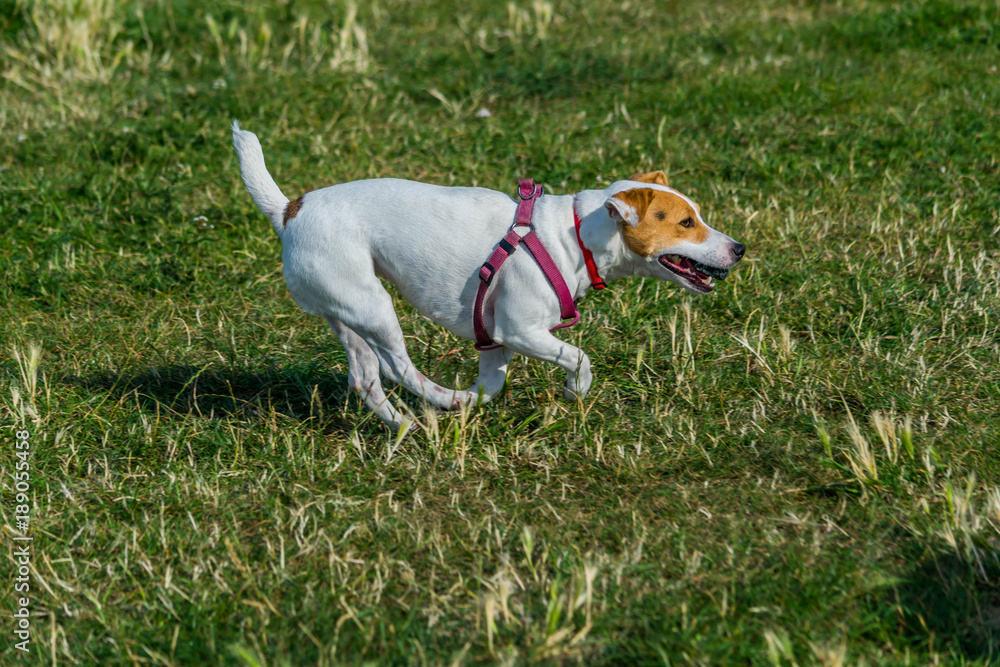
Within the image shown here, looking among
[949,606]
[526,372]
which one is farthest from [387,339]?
[949,606]

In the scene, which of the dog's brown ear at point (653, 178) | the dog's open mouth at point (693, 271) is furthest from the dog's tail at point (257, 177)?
the dog's open mouth at point (693, 271)

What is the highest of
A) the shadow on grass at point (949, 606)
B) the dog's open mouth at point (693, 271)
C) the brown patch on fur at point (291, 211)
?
the brown patch on fur at point (291, 211)

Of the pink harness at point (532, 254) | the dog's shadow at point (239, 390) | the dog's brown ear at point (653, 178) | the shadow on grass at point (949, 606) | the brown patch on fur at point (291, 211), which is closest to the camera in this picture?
the shadow on grass at point (949, 606)

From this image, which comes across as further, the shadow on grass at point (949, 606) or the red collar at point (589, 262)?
the red collar at point (589, 262)

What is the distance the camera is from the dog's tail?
4.29 m

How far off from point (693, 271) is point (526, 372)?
3.26ft

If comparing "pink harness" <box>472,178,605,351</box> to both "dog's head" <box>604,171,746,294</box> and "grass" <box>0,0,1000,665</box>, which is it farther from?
"grass" <box>0,0,1000,665</box>

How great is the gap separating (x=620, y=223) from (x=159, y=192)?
12.0 feet

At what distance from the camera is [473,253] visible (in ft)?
13.2

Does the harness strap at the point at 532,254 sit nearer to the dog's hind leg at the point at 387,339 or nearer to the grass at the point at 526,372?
the dog's hind leg at the point at 387,339

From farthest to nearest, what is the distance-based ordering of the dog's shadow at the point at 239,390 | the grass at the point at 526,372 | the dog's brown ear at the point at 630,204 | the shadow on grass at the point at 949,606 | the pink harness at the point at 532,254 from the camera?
the dog's shadow at the point at 239,390 → the pink harness at the point at 532,254 → the dog's brown ear at the point at 630,204 → the grass at the point at 526,372 → the shadow on grass at the point at 949,606

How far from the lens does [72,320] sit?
5461 millimetres

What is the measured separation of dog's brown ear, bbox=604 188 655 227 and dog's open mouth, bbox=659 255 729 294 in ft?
0.77

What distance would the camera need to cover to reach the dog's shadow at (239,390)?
14.9 feet
